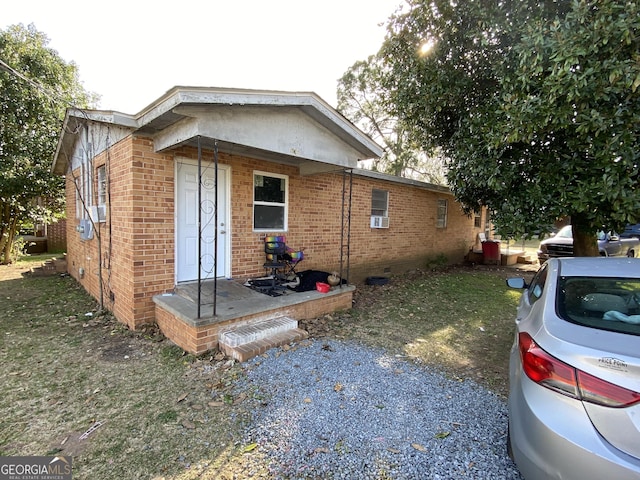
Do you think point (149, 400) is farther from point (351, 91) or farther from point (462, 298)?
point (351, 91)

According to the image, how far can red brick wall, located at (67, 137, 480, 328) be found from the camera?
466 centimetres

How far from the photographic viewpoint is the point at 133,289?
4625 mm

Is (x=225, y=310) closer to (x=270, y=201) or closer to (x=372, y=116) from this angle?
(x=270, y=201)

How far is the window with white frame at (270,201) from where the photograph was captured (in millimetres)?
6141

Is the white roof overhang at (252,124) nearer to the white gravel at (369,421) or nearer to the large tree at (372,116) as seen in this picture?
the white gravel at (369,421)

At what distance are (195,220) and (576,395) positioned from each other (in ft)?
17.2

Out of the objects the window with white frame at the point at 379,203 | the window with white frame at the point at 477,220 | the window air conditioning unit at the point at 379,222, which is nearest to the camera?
the window air conditioning unit at the point at 379,222

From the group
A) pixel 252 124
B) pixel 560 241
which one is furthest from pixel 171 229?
pixel 560 241

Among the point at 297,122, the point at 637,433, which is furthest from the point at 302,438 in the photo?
the point at 297,122

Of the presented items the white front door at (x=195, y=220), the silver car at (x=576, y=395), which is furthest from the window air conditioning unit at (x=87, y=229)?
the silver car at (x=576, y=395)

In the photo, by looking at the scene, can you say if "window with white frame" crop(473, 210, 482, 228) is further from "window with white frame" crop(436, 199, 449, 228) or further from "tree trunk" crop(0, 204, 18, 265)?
"tree trunk" crop(0, 204, 18, 265)

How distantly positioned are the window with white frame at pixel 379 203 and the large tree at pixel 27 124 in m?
10.3

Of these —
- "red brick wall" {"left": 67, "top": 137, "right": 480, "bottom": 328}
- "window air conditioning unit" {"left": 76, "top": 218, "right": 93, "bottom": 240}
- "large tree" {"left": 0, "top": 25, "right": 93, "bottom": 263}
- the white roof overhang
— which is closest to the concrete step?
"red brick wall" {"left": 67, "top": 137, "right": 480, "bottom": 328}

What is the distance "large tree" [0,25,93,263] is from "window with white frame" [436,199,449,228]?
43.4ft
